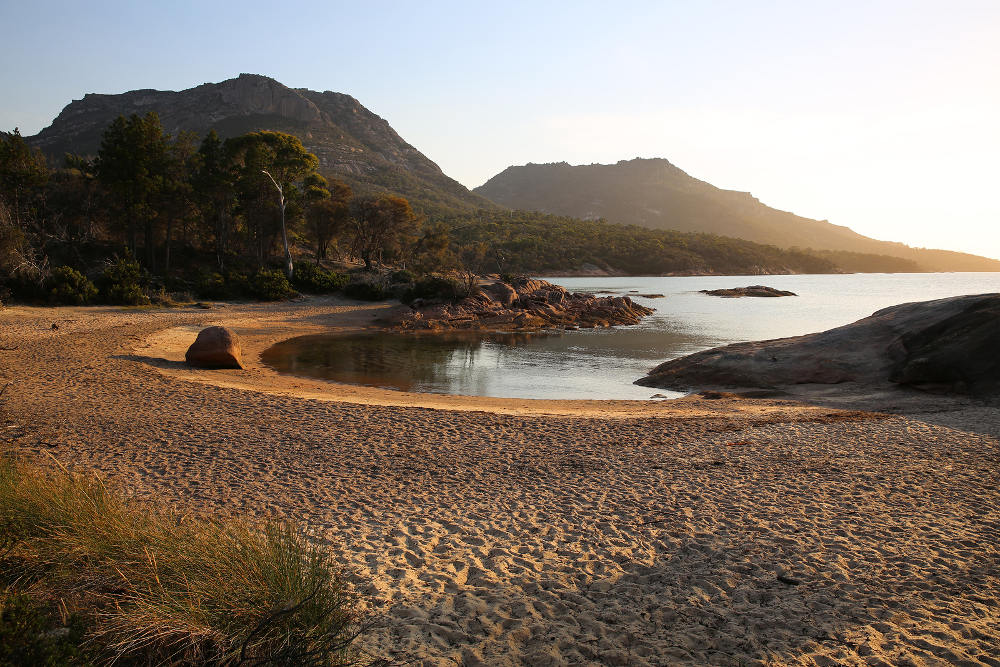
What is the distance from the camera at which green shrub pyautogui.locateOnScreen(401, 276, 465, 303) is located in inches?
1515

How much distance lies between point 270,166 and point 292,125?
85209 millimetres

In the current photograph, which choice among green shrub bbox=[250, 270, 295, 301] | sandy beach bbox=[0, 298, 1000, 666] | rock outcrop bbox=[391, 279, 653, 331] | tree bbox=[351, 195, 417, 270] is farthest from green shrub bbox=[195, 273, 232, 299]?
sandy beach bbox=[0, 298, 1000, 666]

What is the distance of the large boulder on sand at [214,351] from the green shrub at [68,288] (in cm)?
1552

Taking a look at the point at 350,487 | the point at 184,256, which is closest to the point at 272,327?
the point at 184,256

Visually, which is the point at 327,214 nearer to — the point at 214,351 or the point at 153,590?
the point at 214,351

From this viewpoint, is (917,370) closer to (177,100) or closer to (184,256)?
(184,256)

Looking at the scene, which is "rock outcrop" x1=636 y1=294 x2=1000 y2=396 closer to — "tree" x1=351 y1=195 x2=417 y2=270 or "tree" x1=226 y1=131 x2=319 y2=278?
"tree" x1=226 y1=131 x2=319 y2=278

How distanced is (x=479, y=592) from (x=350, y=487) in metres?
2.99

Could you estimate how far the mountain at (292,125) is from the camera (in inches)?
4345

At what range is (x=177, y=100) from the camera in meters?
→ 141

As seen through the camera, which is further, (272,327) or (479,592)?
(272,327)

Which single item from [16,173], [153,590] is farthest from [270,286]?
[153,590]

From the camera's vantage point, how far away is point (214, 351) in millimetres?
15742

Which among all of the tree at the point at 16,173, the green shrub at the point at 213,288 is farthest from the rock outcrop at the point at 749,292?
the tree at the point at 16,173
